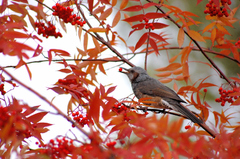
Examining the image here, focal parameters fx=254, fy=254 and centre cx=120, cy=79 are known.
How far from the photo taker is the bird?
14.2ft

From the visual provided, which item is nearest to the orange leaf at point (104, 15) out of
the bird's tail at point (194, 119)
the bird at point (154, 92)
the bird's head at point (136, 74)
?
the bird's tail at point (194, 119)

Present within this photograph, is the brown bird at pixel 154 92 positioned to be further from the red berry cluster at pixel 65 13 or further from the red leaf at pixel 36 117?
the red leaf at pixel 36 117

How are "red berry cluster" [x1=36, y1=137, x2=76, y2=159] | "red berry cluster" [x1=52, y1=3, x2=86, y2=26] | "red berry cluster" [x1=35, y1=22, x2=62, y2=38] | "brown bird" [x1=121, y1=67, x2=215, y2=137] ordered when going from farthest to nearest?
"brown bird" [x1=121, y1=67, x2=215, y2=137]
"red berry cluster" [x1=35, y1=22, x2=62, y2=38]
"red berry cluster" [x1=52, y1=3, x2=86, y2=26]
"red berry cluster" [x1=36, y1=137, x2=76, y2=159]

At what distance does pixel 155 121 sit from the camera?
1.31 metres

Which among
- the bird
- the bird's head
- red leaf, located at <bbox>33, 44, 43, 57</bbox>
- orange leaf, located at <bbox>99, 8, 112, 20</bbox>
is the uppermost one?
orange leaf, located at <bbox>99, 8, 112, 20</bbox>

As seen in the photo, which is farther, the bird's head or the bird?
the bird's head

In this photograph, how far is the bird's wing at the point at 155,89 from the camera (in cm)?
464

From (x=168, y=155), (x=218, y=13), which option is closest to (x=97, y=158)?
(x=168, y=155)

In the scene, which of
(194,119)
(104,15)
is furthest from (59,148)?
(194,119)

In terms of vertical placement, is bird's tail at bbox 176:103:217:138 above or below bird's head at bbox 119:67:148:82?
below

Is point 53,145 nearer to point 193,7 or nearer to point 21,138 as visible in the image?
point 21,138

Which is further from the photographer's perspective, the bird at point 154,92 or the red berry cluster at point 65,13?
the bird at point 154,92

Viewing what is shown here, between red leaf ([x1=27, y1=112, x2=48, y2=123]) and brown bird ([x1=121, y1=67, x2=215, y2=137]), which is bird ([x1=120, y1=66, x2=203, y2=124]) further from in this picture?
red leaf ([x1=27, y1=112, x2=48, y2=123])

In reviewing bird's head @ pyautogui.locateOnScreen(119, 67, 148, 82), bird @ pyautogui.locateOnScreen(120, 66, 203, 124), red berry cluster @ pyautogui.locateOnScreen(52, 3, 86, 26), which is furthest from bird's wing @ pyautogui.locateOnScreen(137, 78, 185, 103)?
red berry cluster @ pyautogui.locateOnScreen(52, 3, 86, 26)
